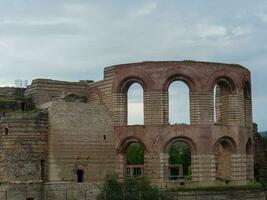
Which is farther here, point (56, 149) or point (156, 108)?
point (156, 108)

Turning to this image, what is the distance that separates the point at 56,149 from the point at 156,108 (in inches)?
287

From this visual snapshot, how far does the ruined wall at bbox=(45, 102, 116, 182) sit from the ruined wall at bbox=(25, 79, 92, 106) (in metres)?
4.22

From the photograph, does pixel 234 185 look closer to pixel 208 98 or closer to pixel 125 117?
pixel 208 98

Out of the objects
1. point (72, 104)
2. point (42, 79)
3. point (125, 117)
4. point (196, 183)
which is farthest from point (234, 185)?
point (42, 79)

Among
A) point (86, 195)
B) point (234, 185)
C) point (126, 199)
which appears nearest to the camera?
point (126, 199)

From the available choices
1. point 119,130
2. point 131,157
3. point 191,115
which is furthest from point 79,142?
point 131,157

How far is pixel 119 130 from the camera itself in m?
41.3

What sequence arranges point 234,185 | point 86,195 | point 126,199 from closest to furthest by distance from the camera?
point 126,199 → point 86,195 → point 234,185

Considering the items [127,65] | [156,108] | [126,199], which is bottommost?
[126,199]

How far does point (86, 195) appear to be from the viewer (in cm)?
3862

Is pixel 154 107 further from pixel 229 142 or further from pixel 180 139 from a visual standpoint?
pixel 229 142

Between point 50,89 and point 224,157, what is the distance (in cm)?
1312

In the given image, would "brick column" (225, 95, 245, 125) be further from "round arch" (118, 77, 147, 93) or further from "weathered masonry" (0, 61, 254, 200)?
"round arch" (118, 77, 147, 93)

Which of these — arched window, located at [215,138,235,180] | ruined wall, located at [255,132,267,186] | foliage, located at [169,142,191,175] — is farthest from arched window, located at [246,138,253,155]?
foliage, located at [169,142,191,175]
